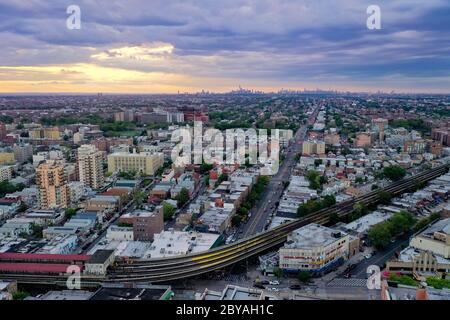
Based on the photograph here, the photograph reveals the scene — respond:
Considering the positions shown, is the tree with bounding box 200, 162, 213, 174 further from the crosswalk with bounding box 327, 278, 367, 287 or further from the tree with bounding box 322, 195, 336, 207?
the crosswalk with bounding box 327, 278, 367, 287

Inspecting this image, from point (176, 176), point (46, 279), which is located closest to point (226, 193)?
point (176, 176)

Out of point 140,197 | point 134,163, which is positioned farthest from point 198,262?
point 134,163

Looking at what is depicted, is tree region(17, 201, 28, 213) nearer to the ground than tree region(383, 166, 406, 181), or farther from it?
nearer to the ground

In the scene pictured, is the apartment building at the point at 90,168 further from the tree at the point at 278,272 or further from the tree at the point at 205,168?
the tree at the point at 278,272

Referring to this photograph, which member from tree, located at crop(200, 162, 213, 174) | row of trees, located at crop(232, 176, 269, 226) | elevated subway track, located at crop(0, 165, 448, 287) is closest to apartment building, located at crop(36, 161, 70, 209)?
elevated subway track, located at crop(0, 165, 448, 287)

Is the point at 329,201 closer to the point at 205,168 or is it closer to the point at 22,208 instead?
the point at 205,168

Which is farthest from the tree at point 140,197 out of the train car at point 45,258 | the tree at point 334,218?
the tree at point 334,218
